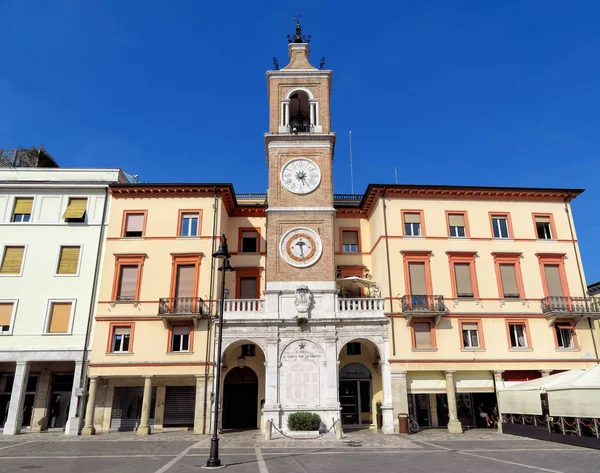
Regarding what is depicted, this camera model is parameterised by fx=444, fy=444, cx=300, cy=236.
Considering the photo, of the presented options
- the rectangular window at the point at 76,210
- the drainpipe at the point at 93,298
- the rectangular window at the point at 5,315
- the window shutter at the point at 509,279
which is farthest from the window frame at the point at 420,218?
the rectangular window at the point at 5,315

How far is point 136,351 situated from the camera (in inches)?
1056

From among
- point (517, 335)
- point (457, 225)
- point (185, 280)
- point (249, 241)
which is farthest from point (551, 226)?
point (185, 280)

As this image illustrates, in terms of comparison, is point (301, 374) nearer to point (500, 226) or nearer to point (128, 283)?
point (128, 283)

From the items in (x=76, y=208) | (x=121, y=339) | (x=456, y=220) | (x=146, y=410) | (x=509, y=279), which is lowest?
(x=146, y=410)

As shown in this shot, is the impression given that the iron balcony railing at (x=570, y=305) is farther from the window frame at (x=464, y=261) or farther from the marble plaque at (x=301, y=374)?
the marble plaque at (x=301, y=374)

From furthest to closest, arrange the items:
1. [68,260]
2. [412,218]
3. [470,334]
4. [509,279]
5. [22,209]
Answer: [22,209], [412,218], [68,260], [509,279], [470,334]

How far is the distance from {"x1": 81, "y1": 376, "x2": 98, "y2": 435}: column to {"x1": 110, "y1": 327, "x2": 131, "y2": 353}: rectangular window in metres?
2.00

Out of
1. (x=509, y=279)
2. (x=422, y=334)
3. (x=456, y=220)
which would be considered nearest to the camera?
(x=422, y=334)

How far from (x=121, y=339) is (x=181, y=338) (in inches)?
146

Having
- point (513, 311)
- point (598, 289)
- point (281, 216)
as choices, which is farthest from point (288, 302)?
point (598, 289)

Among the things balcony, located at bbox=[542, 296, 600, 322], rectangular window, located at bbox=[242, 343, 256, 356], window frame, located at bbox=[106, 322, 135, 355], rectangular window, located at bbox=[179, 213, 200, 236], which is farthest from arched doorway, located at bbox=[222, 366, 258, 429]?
balcony, located at bbox=[542, 296, 600, 322]

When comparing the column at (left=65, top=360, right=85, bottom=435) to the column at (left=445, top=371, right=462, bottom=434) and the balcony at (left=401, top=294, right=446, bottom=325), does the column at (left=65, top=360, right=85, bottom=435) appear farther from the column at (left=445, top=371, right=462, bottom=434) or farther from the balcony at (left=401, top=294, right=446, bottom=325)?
the column at (left=445, top=371, right=462, bottom=434)

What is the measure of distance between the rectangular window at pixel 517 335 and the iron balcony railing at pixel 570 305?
176 centimetres

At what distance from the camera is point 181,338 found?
27.2 meters
